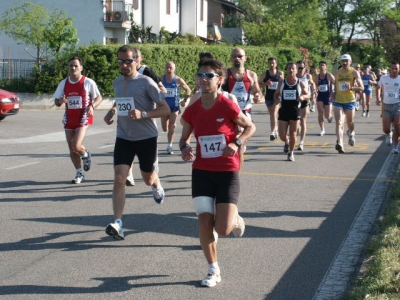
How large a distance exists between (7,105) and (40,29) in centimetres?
881

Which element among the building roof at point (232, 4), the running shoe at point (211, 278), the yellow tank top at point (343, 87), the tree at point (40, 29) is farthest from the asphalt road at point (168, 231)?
the building roof at point (232, 4)

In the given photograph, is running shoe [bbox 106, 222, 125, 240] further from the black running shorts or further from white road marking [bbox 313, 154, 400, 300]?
white road marking [bbox 313, 154, 400, 300]

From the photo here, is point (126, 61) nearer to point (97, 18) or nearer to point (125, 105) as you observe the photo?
point (125, 105)

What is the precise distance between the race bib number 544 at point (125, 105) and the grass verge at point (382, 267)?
115 inches

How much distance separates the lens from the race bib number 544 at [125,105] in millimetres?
8070

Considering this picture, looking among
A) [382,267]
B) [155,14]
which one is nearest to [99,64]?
[155,14]

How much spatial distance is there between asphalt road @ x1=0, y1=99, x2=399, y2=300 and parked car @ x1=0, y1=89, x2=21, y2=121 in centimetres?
750

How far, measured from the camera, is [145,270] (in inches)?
255

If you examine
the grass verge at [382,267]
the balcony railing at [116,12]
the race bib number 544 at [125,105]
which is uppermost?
the balcony railing at [116,12]

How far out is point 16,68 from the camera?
30.9m

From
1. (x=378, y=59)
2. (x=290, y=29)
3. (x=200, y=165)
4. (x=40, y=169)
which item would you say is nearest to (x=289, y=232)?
(x=200, y=165)

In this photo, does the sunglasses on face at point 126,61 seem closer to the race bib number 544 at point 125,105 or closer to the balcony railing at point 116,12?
the race bib number 544 at point 125,105

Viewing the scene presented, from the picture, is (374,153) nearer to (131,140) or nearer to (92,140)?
(92,140)

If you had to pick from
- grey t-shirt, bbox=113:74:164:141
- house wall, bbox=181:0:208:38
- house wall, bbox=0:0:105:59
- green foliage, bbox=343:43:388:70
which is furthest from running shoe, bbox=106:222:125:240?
green foliage, bbox=343:43:388:70
